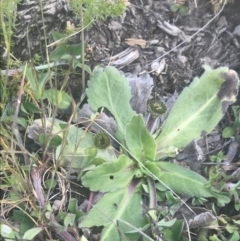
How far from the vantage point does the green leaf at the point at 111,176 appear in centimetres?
160

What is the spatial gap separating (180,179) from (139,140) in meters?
0.19

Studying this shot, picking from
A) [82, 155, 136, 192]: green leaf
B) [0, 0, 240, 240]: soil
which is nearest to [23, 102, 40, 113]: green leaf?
[0, 0, 240, 240]: soil

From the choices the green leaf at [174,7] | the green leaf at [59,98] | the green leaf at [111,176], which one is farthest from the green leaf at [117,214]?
the green leaf at [174,7]

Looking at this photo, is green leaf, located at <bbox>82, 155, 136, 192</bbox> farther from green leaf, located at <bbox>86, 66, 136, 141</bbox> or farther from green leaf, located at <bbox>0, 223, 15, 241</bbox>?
green leaf, located at <bbox>0, 223, 15, 241</bbox>

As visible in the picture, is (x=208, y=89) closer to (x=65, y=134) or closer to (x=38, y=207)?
(x=65, y=134)

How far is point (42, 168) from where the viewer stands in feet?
5.30

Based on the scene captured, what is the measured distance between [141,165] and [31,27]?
2.14 ft

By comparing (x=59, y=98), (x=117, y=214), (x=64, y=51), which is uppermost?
(x=64, y=51)

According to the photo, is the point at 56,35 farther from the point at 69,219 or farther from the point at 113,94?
the point at 69,219

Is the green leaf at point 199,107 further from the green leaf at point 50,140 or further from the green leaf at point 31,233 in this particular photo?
the green leaf at point 31,233

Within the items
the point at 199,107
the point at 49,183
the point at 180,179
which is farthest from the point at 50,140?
the point at 199,107

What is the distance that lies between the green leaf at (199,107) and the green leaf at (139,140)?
0.09 m

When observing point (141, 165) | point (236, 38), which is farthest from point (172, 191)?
point (236, 38)

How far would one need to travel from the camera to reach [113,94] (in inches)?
69.3
